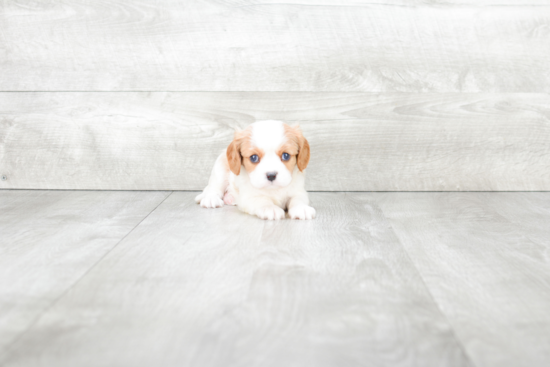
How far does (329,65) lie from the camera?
192 centimetres

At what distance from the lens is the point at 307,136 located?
6.38 ft

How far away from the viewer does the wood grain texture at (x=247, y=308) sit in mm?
698

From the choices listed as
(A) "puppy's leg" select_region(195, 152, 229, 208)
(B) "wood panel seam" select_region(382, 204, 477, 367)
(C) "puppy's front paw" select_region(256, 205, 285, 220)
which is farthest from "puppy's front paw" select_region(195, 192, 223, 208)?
(B) "wood panel seam" select_region(382, 204, 477, 367)

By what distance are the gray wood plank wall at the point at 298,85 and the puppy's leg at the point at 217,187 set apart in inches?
10.5

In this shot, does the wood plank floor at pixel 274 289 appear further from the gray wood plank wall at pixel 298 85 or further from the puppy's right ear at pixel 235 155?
the gray wood plank wall at pixel 298 85

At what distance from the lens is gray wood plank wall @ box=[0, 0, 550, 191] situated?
191cm

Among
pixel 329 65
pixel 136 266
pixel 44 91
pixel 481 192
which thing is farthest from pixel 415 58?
pixel 44 91

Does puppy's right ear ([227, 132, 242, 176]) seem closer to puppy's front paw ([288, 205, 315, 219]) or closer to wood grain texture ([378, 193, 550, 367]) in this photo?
puppy's front paw ([288, 205, 315, 219])

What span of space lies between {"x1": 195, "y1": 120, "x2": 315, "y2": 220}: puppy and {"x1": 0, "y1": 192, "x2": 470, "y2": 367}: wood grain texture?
19cm

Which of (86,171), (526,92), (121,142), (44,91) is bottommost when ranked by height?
(86,171)

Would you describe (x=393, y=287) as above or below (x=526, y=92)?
below

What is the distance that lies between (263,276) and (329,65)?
1.17m

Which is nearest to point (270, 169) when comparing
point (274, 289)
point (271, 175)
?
point (271, 175)

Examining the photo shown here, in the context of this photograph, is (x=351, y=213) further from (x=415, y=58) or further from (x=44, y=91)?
(x=44, y=91)
